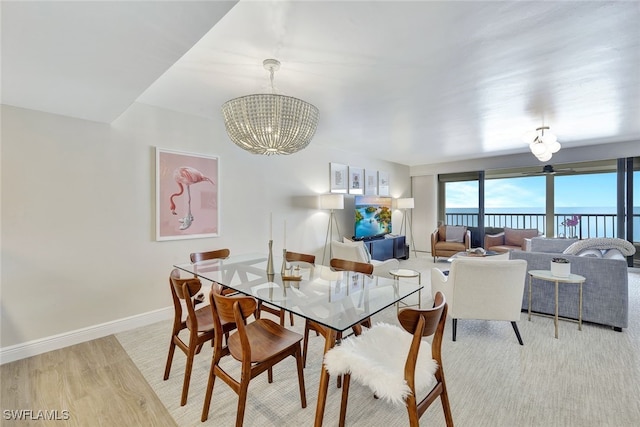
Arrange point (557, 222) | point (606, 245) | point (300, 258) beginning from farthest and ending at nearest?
point (557, 222)
point (606, 245)
point (300, 258)

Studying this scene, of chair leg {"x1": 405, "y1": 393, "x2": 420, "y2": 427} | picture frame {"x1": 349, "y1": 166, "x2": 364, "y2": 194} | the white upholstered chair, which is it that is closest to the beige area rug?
the white upholstered chair

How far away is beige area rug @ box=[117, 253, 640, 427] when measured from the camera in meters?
1.65

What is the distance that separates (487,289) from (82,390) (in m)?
3.29

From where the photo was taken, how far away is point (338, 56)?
2.05 m

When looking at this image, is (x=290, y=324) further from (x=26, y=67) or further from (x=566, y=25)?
(x=566, y=25)

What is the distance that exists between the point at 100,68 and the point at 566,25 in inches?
113

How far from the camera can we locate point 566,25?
172 centimetres

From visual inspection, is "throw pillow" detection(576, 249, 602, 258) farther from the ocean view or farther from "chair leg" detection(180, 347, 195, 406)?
"chair leg" detection(180, 347, 195, 406)

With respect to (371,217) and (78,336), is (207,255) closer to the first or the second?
(78,336)

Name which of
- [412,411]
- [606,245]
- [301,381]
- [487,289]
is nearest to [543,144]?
[606,245]

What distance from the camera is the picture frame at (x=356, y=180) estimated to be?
5.64 metres

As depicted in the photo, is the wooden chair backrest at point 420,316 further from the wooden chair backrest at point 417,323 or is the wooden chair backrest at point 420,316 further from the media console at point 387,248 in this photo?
the media console at point 387,248

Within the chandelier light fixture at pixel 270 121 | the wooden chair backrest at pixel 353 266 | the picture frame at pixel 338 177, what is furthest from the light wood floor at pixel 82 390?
the picture frame at pixel 338 177

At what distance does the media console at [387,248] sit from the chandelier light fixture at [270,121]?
3.78 metres
